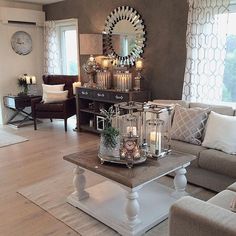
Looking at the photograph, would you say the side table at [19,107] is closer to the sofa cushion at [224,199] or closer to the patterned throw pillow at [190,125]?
the patterned throw pillow at [190,125]

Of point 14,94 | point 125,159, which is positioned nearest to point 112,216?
point 125,159

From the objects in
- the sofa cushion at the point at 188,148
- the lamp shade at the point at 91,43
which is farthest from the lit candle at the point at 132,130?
the lamp shade at the point at 91,43

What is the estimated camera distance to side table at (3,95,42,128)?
560 cm

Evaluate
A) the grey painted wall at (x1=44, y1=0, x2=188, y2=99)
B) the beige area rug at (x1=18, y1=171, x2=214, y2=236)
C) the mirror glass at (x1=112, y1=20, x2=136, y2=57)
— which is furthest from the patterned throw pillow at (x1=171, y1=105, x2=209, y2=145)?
the mirror glass at (x1=112, y1=20, x2=136, y2=57)

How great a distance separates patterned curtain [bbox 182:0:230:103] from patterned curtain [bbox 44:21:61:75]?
10.9ft

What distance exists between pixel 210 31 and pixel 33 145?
3129 mm

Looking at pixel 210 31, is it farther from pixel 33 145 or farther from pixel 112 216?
pixel 33 145

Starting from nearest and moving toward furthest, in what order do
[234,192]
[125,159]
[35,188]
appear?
[234,192] → [125,159] → [35,188]

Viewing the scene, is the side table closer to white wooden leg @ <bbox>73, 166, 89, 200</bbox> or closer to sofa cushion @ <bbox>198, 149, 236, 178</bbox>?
white wooden leg @ <bbox>73, 166, 89, 200</bbox>

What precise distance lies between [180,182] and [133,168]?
0.62 meters

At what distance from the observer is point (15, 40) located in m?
5.95

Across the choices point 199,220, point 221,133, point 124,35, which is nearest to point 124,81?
point 124,35

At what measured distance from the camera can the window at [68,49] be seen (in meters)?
6.00

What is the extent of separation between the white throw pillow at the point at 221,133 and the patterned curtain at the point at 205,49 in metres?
0.79
